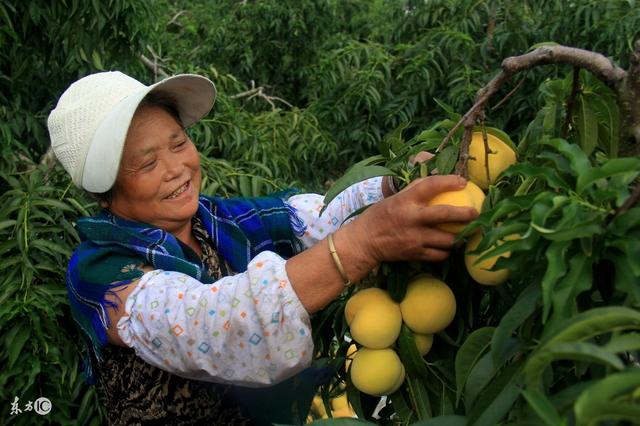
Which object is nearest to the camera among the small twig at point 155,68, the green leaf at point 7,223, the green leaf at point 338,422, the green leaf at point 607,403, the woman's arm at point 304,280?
the green leaf at point 607,403

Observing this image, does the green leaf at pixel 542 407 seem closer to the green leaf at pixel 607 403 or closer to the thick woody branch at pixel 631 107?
the green leaf at pixel 607 403

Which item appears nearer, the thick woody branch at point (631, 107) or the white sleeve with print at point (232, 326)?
the thick woody branch at point (631, 107)

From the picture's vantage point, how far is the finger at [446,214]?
99 cm

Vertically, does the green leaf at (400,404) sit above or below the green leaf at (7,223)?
above

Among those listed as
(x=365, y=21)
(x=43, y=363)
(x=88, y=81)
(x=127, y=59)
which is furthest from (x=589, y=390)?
(x=365, y=21)

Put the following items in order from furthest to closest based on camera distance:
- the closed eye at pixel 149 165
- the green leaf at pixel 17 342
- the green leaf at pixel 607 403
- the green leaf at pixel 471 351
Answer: the green leaf at pixel 17 342
the closed eye at pixel 149 165
the green leaf at pixel 471 351
the green leaf at pixel 607 403

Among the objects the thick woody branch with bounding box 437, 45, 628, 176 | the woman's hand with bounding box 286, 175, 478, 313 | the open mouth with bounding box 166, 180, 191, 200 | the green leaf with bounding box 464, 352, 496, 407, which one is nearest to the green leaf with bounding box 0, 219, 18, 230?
the open mouth with bounding box 166, 180, 191, 200

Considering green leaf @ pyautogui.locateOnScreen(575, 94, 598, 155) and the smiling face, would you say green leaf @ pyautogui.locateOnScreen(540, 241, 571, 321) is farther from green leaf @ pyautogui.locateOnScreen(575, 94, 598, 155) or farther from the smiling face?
the smiling face

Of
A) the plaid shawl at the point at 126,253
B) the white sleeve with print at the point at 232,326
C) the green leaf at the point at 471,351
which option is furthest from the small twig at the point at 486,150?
the plaid shawl at the point at 126,253

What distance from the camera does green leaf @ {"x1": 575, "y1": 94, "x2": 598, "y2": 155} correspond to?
98 cm

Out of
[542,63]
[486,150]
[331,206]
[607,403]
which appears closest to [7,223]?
[331,206]

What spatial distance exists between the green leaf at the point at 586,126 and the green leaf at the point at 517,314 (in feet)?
0.99

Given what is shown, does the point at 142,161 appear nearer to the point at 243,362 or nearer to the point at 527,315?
the point at 243,362

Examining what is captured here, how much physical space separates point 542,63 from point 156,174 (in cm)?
87
